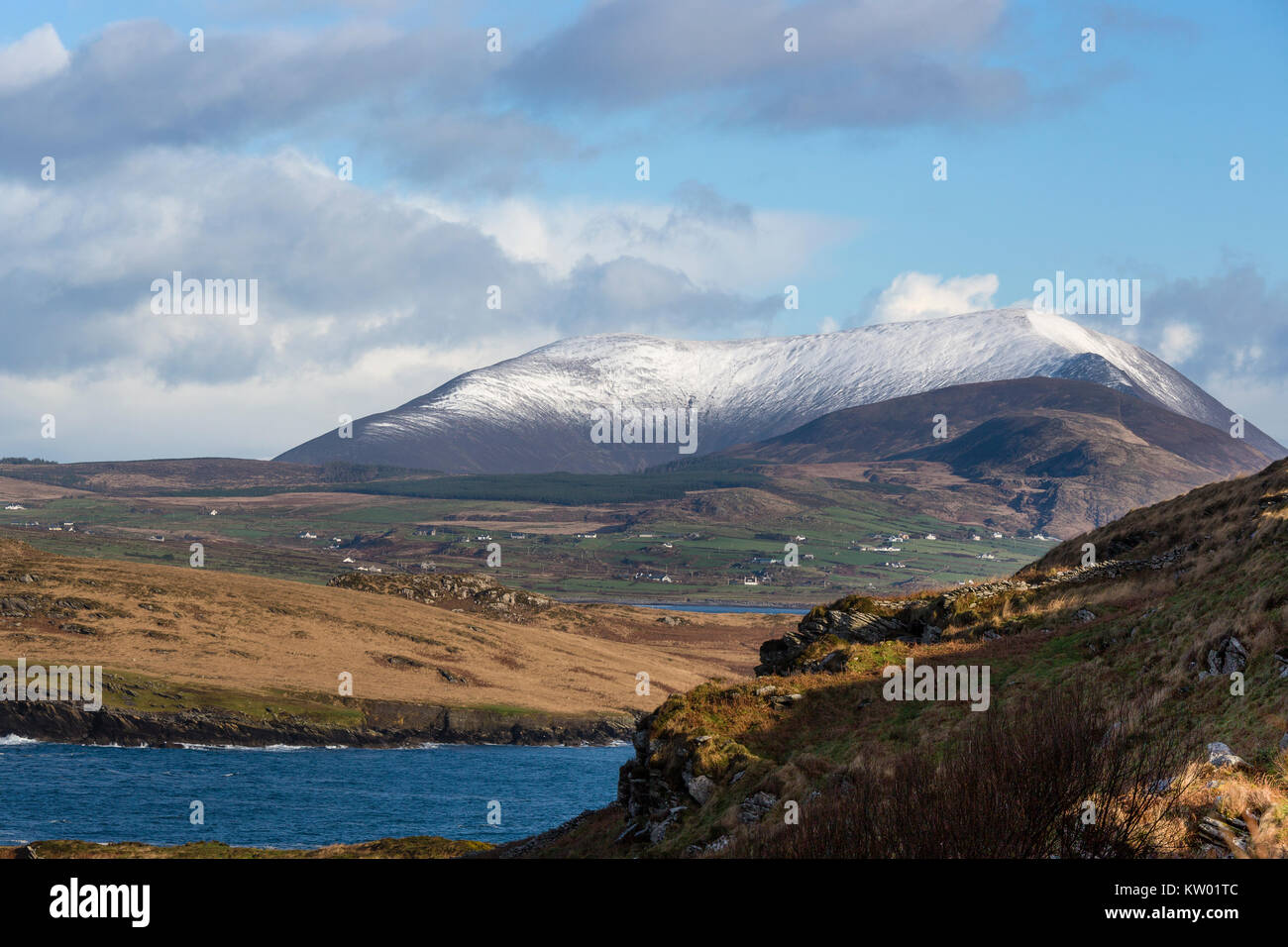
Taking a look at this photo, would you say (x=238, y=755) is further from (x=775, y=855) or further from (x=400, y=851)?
(x=775, y=855)

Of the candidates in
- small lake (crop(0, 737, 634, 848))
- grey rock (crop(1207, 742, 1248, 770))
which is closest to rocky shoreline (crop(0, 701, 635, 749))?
small lake (crop(0, 737, 634, 848))

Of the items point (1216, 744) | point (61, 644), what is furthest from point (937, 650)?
point (61, 644)

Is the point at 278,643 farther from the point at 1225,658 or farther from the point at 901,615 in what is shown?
the point at 1225,658

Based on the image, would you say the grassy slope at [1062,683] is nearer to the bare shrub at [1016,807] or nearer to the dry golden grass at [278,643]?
the bare shrub at [1016,807]

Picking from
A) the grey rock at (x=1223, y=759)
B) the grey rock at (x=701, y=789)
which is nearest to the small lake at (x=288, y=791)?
the grey rock at (x=701, y=789)

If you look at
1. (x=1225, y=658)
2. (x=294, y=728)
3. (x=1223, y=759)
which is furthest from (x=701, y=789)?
(x=294, y=728)
